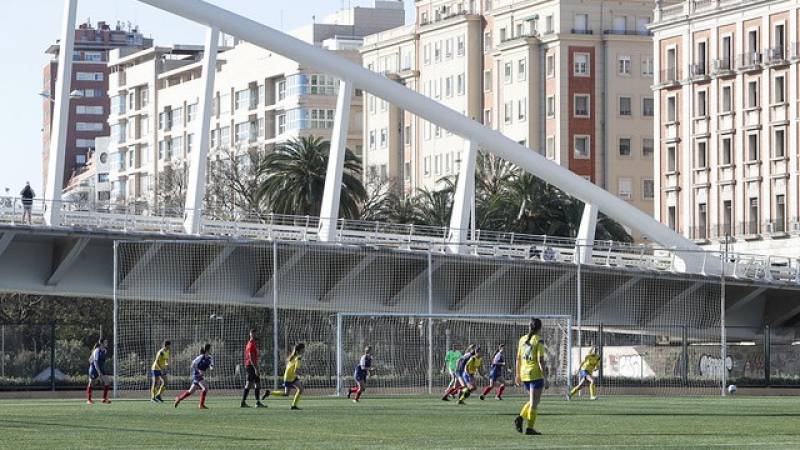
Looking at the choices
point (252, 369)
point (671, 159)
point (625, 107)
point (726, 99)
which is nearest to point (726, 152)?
point (726, 99)

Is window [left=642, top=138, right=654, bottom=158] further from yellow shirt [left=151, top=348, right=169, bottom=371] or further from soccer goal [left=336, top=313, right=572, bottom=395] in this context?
yellow shirt [left=151, top=348, right=169, bottom=371]

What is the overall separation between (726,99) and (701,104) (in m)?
2.77

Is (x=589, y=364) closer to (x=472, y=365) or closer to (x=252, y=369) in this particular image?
(x=472, y=365)

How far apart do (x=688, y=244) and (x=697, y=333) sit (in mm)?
20295

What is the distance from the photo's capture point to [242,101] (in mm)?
171500

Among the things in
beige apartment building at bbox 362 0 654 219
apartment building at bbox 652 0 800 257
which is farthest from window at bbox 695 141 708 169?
beige apartment building at bbox 362 0 654 219

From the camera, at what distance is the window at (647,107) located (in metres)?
138

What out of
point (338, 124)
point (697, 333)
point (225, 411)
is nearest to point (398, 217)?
point (338, 124)

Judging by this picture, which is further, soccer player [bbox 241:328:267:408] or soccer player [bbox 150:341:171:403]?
soccer player [bbox 150:341:171:403]

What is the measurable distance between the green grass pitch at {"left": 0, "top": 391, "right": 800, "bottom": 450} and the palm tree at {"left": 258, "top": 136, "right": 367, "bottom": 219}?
4883cm

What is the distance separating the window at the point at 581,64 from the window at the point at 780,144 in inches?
992

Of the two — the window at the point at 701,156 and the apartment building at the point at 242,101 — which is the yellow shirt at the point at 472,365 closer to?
the window at the point at 701,156

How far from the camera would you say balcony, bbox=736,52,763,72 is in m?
115

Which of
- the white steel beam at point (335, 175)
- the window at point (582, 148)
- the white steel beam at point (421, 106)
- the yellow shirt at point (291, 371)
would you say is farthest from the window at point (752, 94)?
the yellow shirt at point (291, 371)
